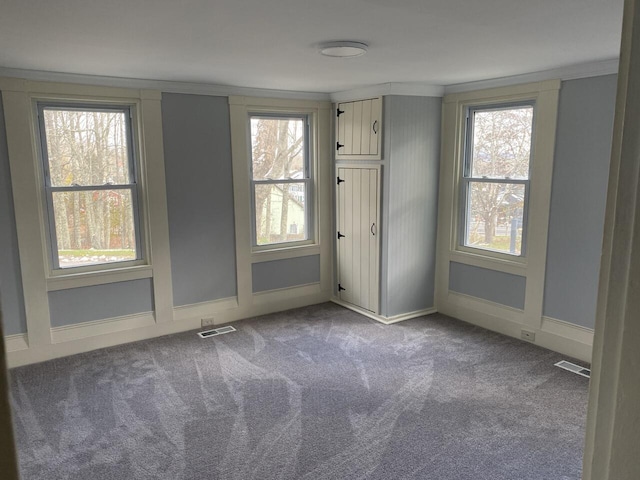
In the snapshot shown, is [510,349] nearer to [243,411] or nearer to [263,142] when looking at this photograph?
[243,411]

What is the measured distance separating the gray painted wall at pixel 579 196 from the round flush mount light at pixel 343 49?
6.42 ft

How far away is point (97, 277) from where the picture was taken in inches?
171

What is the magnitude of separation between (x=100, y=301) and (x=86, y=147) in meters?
1.40

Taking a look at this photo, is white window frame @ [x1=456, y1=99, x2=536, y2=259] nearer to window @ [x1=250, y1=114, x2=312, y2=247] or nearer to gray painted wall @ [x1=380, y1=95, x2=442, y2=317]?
gray painted wall @ [x1=380, y1=95, x2=442, y2=317]

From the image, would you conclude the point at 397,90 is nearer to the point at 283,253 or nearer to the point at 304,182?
the point at 304,182

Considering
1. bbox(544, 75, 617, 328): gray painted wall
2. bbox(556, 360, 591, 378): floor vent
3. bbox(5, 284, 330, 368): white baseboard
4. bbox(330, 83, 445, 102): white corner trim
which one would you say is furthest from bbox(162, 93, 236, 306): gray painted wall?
bbox(556, 360, 591, 378): floor vent

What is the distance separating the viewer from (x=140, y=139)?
4.40m

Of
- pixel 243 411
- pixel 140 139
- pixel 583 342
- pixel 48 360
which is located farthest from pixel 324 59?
pixel 48 360

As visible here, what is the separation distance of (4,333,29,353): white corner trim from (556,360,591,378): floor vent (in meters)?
4.49

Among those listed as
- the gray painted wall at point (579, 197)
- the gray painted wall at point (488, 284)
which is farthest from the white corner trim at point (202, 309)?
the gray painted wall at point (579, 197)

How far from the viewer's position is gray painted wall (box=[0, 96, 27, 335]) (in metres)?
3.83

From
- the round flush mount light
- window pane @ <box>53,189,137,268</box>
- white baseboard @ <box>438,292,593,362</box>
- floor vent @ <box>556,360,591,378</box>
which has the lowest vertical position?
floor vent @ <box>556,360,591,378</box>

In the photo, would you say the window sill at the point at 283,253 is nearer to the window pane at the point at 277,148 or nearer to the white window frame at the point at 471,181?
the window pane at the point at 277,148

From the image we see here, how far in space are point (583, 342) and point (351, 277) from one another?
7.85 feet
